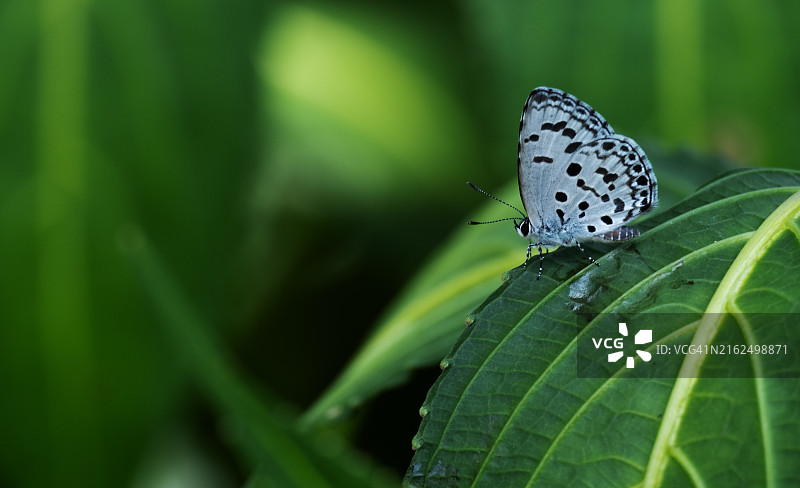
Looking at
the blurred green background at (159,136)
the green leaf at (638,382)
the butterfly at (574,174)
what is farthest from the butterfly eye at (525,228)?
the blurred green background at (159,136)

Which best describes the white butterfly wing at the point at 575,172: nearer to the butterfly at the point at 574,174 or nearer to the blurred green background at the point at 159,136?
the butterfly at the point at 574,174

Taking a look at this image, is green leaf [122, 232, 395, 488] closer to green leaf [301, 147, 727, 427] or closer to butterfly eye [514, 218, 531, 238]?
green leaf [301, 147, 727, 427]

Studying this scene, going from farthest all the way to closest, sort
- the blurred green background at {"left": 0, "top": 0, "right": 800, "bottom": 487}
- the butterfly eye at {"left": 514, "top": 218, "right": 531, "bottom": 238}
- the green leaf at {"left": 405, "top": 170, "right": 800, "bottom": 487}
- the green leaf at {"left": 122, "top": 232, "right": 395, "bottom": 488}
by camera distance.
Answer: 1. the blurred green background at {"left": 0, "top": 0, "right": 800, "bottom": 487}
2. the butterfly eye at {"left": 514, "top": 218, "right": 531, "bottom": 238}
3. the green leaf at {"left": 122, "top": 232, "right": 395, "bottom": 488}
4. the green leaf at {"left": 405, "top": 170, "right": 800, "bottom": 487}

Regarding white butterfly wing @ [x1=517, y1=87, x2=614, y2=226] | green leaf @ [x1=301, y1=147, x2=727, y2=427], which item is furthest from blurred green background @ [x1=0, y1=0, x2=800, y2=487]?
white butterfly wing @ [x1=517, y1=87, x2=614, y2=226]

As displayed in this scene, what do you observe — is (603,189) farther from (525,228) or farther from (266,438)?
(266,438)

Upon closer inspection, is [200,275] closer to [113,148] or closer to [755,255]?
[113,148]

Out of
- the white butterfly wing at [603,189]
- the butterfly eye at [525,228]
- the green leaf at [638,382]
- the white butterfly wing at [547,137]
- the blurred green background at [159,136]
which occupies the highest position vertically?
the blurred green background at [159,136]

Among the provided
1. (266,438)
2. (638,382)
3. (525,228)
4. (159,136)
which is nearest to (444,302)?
(525,228)
